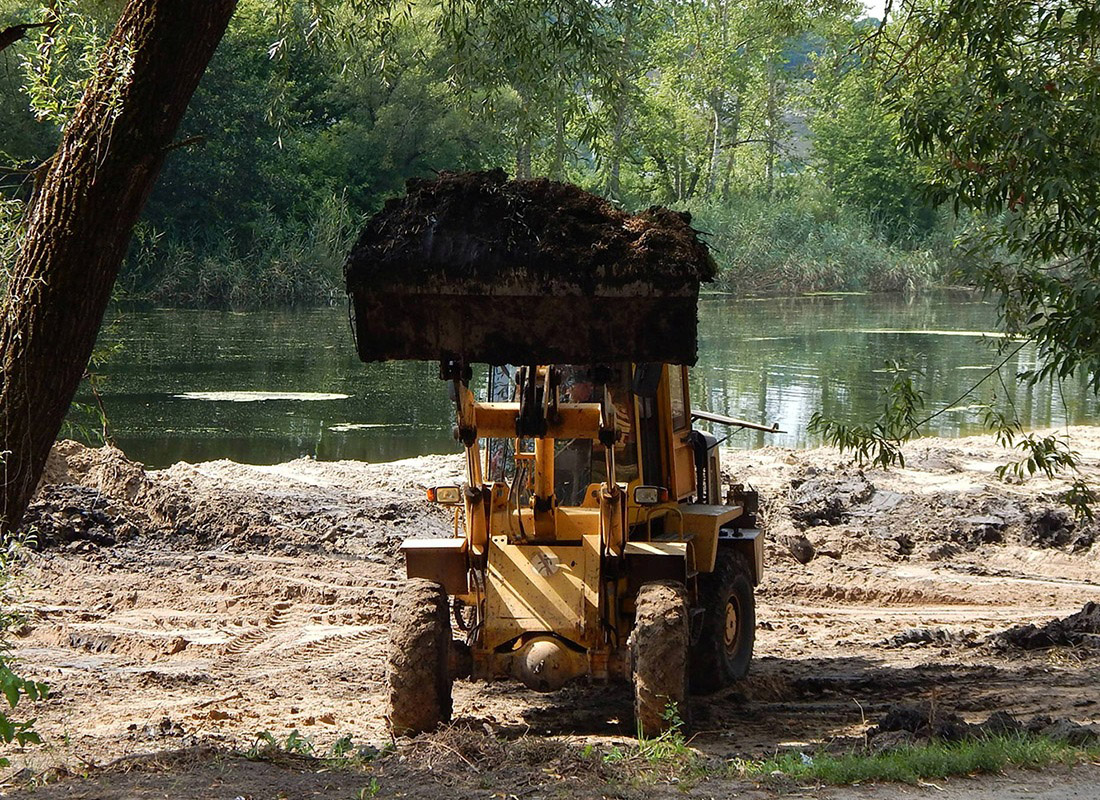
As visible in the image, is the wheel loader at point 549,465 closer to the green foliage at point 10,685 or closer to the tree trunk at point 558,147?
the green foliage at point 10,685

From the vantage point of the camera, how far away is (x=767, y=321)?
3741 centimetres

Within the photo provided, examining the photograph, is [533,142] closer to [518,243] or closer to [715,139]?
[518,243]

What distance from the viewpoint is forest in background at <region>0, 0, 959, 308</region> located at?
32.6 ft

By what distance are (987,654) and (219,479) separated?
9301 millimetres

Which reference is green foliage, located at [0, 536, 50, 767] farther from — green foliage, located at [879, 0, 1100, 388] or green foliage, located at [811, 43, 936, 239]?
green foliage, located at [811, 43, 936, 239]

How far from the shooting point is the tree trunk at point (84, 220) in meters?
5.97

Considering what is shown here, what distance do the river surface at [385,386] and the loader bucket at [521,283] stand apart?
27.6ft

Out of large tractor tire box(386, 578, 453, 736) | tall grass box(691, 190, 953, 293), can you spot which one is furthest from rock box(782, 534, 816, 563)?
tall grass box(691, 190, 953, 293)

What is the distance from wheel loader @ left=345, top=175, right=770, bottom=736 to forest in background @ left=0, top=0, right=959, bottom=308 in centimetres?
275

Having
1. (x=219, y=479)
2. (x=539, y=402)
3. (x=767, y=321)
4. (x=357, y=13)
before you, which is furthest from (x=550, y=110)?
(x=767, y=321)

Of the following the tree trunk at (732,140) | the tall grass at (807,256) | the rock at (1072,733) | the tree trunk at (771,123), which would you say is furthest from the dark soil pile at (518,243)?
the tree trunk at (771,123)

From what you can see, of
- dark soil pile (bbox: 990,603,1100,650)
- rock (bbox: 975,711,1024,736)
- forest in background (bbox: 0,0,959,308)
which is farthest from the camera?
forest in background (bbox: 0,0,959,308)

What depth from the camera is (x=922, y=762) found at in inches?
238

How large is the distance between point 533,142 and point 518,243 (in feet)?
12.9
